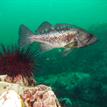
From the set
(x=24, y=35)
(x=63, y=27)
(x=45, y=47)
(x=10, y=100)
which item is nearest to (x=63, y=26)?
(x=63, y=27)

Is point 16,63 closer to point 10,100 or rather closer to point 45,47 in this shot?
point 45,47

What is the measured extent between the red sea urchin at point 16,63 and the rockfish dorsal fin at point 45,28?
27.4 inches

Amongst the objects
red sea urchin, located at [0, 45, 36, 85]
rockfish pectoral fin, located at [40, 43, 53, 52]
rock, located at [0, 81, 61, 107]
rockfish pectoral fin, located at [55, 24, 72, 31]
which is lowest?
rock, located at [0, 81, 61, 107]

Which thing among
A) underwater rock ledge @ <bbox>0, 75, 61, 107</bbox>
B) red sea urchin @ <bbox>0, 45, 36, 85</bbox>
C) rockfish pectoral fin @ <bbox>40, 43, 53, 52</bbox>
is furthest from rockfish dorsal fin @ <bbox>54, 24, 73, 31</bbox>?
underwater rock ledge @ <bbox>0, 75, 61, 107</bbox>

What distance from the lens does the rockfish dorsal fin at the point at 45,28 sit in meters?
5.44

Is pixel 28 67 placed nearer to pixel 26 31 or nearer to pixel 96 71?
pixel 26 31

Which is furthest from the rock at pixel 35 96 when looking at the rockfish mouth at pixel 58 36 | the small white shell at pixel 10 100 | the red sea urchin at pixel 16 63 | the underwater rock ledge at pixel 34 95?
the rockfish mouth at pixel 58 36

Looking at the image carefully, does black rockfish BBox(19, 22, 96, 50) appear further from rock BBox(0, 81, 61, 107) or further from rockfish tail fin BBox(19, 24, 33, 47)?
rock BBox(0, 81, 61, 107)

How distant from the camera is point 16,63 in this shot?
475cm

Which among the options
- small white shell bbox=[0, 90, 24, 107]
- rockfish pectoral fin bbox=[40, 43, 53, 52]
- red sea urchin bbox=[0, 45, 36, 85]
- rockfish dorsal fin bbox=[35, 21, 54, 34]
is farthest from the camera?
rockfish pectoral fin bbox=[40, 43, 53, 52]

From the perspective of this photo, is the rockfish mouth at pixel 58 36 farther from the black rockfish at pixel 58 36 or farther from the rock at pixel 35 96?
the rock at pixel 35 96

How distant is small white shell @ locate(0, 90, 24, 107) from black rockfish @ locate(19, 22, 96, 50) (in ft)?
6.21

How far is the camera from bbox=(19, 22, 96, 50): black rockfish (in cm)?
546

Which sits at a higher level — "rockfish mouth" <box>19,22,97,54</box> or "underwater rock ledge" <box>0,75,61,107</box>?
"rockfish mouth" <box>19,22,97,54</box>
